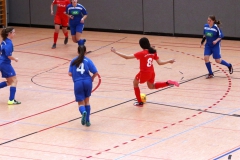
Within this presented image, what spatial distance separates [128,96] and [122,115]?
172 centimetres

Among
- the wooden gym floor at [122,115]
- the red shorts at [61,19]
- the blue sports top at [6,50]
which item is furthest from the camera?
the red shorts at [61,19]

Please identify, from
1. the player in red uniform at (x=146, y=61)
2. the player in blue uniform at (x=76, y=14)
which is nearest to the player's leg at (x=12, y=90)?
the player in red uniform at (x=146, y=61)

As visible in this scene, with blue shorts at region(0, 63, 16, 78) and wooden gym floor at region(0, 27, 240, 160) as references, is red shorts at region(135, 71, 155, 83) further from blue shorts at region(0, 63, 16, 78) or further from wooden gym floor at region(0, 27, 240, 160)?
blue shorts at region(0, 63, 16, 78)

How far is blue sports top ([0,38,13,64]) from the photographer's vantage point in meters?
14.1

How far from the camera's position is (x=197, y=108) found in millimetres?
13633

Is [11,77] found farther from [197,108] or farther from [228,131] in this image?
[228,131]

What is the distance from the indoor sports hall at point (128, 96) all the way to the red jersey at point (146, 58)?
0.88m

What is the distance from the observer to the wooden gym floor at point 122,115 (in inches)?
431

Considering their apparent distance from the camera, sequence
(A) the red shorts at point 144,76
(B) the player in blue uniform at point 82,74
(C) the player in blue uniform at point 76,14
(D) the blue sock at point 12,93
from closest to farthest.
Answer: (B) the player in blue uniform at point 82,74 < (A) the red shorts at point 144,76 < (D) the blue sock at point 12,93 < (C) the player in blue uniform at point 76,14

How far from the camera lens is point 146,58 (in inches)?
535

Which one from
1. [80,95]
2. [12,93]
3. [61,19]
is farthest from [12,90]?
[61,19]

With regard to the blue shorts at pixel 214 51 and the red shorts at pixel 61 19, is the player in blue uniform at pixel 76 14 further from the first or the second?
the blue shorts at pixel 214 51

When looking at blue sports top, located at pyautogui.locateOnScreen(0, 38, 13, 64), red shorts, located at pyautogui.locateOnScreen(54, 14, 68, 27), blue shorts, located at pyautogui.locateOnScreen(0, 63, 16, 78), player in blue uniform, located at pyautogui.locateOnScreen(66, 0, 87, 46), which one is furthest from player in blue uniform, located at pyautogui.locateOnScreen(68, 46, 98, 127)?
red shorts, located at pyautogui.locateOnScreen(54, 14, 68, 27)

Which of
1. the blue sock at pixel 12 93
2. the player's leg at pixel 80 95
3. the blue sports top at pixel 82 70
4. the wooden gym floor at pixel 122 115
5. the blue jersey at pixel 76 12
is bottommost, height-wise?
the wooden gym floor at pixel 122 115
